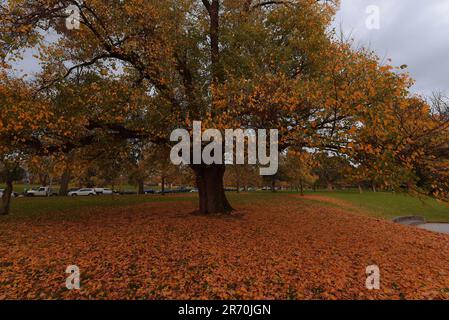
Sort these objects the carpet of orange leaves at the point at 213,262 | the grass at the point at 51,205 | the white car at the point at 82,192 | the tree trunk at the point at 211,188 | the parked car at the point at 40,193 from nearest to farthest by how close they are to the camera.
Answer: the carpet of orange leaves at the point at 213,262, the tree trunk at the point at 211,188, the grass at the point at 51,205, the parked car at the point at 40,193, the white car at the point at 82,192

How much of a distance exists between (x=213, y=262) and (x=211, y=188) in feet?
27.0

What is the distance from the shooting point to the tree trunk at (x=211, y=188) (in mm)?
16125

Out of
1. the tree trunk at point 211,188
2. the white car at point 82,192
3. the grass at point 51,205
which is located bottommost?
the white car at point 82,192

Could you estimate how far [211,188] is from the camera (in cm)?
1627

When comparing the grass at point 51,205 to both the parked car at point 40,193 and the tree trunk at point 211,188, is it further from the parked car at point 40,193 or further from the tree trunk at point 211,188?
the parked car at point 40,193

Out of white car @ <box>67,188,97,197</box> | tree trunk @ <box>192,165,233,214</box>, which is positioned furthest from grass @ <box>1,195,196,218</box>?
white car @ <box>67,188,97,197</box>

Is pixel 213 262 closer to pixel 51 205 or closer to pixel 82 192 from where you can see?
pixel 51 205

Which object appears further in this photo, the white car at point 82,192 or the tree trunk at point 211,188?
the white car at point 82,192

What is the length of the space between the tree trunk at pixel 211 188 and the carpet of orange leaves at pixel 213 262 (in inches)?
122

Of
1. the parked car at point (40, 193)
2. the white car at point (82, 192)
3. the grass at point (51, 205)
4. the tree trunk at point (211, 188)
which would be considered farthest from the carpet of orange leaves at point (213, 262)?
the white car at point (82, 192)

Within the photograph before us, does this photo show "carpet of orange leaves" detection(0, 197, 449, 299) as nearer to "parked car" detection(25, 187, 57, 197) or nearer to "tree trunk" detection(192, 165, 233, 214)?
"tree trunk" detection(192, 165, 233, 214)

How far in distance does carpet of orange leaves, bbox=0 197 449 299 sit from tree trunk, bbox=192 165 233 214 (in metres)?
3.10

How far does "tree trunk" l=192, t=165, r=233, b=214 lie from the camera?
16125mm
